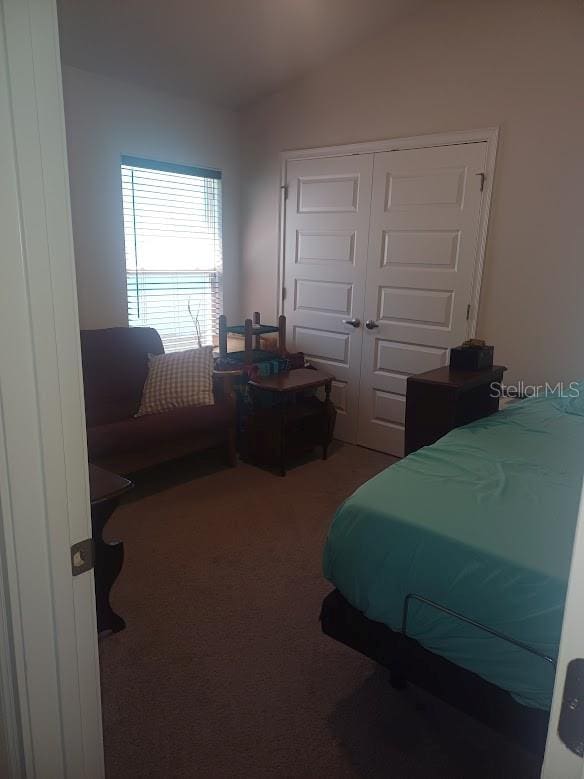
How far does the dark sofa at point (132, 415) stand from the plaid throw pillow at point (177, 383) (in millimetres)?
73

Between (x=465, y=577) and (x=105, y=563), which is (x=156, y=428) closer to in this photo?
(x=105, y=563)

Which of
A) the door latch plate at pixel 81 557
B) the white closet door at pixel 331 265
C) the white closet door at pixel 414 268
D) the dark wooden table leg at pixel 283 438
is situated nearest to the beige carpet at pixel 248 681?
the dark wooden table leg at pixel 283 438

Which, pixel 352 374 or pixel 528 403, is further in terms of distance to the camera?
pixel 352 374

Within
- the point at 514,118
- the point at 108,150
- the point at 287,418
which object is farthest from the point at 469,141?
the point at 108,150

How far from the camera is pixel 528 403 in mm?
2896

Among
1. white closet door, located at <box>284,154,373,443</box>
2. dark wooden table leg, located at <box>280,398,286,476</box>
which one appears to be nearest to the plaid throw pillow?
dark wooden table leg, located at <box>280,398,286,476</box>

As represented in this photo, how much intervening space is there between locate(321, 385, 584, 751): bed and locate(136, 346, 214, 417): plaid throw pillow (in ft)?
5.98

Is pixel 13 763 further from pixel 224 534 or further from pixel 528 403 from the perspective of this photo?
pixel 528 403

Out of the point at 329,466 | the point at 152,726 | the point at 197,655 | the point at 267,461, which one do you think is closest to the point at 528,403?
the point at 329,466

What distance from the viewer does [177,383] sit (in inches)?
140

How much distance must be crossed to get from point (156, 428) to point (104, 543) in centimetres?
129

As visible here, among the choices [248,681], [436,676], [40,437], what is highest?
[40,437]

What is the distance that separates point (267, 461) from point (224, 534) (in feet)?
3.02

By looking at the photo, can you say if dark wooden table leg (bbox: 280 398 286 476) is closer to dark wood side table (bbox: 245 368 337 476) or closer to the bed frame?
dark wood side table (bbox: 245 368 337 476)
